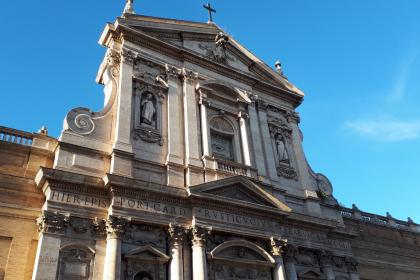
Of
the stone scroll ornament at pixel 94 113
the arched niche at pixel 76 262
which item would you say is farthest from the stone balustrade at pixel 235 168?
the arched niche at pixel 76 262

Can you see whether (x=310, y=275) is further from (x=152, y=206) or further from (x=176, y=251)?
(x=152, y=206)

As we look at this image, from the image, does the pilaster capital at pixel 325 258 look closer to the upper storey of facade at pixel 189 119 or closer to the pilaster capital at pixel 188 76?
the upper storey of facade at pixel 189 119

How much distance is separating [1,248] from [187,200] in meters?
5.50

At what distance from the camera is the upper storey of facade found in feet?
46.4

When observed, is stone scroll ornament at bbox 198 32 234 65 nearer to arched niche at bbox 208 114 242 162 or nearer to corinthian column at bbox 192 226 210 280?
arched niche at bbox 208 114 242 162

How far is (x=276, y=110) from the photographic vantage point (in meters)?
20.4

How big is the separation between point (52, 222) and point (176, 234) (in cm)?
365

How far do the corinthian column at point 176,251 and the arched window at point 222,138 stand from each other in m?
4.24

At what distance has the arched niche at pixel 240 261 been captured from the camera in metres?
13.7

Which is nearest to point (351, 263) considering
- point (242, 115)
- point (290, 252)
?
point (290, 252)

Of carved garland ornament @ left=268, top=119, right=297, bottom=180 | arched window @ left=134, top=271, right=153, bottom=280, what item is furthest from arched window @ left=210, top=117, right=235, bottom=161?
arched window @ left=134, top=271, right=153, bottom=280

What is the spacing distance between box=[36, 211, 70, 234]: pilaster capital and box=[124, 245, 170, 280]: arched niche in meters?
1.92

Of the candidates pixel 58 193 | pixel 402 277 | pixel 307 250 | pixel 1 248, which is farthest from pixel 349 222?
pixel 1 248

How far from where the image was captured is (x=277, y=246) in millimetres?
15117
